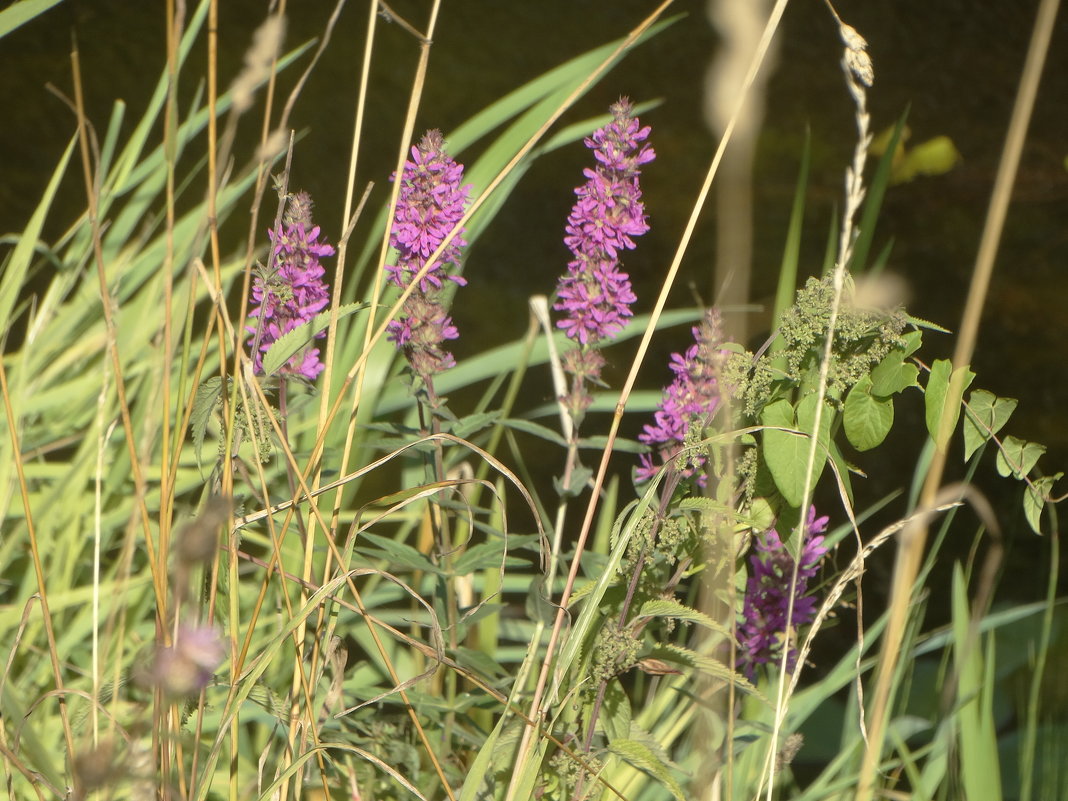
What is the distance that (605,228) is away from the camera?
765mm

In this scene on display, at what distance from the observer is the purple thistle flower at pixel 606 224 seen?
0.76 meters

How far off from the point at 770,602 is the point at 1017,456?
0.76ft

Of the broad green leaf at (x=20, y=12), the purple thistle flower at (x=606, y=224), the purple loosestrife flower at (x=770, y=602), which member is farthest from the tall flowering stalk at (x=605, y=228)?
the broad green leaf at (x=20, y=12)

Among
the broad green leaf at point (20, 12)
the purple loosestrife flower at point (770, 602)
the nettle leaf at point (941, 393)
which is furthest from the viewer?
the broad green leaf at point (20, 12)

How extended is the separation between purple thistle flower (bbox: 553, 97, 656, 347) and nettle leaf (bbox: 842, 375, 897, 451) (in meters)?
0.18

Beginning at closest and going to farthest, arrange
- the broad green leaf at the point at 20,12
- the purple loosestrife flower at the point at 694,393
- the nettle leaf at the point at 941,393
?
the nettle leaf at the point at 941,393, the purple loosestrife flower at the point at 694,393, the broad green leaf at the point at 20,12

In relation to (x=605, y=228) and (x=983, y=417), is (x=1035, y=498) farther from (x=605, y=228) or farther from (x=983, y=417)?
(x=605, y=228)

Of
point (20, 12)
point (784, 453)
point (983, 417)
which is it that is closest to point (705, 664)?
point (784, 453)

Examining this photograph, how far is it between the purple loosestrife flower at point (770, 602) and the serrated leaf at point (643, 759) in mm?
140

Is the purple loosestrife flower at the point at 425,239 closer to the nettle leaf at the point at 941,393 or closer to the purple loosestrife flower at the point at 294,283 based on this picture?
the purple loosestrife flower at the point at 294,283

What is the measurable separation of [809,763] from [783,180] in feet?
3.49

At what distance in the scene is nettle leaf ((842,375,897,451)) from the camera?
0.69m

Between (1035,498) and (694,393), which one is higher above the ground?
(694,393)

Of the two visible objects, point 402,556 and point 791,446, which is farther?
point 402,556
